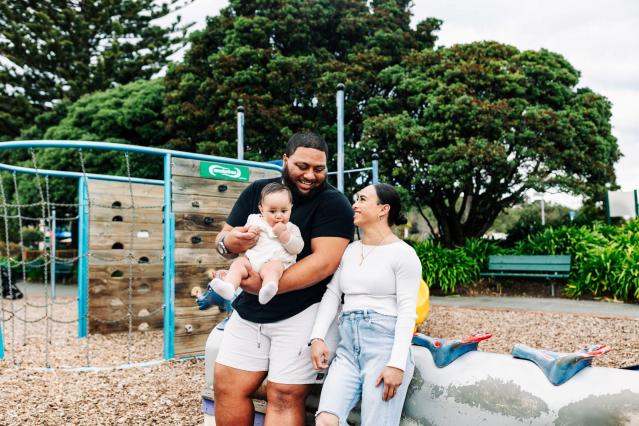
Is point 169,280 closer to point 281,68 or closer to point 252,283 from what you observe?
point 252,283

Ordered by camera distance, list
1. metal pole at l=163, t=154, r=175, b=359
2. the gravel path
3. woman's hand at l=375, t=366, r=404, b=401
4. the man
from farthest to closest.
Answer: metal pole at l=163, t=154, r=175, b=359
the gravel path
the man
woman's hand at l=375, t=366, r=404, b=401

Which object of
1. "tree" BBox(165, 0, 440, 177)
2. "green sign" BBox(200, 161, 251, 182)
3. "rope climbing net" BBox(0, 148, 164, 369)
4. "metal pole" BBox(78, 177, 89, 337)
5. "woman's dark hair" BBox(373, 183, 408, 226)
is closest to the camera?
"woman's dark hair" BBox(373, 183, 408, 226)

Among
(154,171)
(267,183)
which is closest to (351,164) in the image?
(154,171)

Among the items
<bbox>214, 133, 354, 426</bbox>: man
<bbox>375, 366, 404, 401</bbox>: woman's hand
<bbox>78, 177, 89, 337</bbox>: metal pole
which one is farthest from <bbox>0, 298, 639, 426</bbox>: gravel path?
<bbox>375, 366, 404, 401</bbox>: woman's hand

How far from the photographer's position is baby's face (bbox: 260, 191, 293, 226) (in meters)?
2.27

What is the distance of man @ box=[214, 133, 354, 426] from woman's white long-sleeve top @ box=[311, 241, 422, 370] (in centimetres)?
8

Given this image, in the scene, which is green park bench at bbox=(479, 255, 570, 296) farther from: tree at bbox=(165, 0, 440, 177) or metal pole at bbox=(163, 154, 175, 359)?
metal pole at bbox=(163, 154, 175, 359)

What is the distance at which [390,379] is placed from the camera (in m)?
2.01

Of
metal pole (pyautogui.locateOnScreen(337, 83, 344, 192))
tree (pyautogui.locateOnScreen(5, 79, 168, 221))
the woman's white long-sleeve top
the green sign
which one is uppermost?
tree (pyautogui.locateOnScreen(5, 79, 168, 221))

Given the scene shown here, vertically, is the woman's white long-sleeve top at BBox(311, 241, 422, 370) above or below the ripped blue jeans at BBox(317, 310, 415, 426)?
above

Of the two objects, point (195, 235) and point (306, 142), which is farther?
point (195, 235)

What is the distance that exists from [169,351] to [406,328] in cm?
399

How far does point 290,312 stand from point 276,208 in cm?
43

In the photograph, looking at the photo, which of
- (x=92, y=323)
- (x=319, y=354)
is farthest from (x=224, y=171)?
(x=319, y=354)
